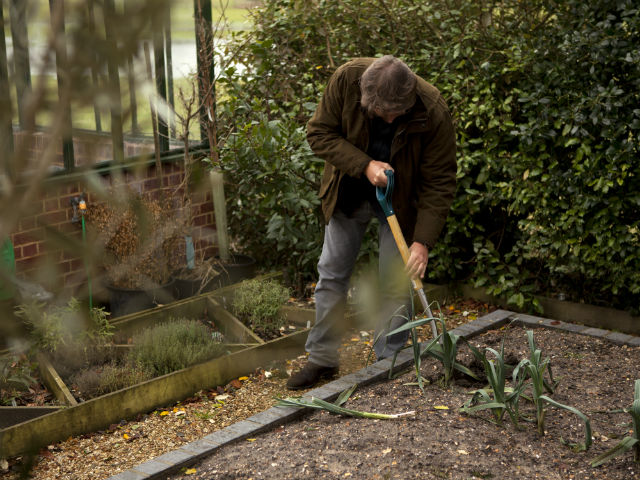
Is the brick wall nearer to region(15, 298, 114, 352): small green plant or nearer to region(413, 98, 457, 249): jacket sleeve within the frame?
region(15, 298, 114, 352): small green plant

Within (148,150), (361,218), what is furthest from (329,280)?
(148,150)

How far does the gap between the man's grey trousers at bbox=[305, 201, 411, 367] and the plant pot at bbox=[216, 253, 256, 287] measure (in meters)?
1.69

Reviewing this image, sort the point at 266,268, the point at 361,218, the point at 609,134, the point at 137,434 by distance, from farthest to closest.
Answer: the point at 266,268 → the point at 609,134 → the point at 361,218 → the point at 137,434

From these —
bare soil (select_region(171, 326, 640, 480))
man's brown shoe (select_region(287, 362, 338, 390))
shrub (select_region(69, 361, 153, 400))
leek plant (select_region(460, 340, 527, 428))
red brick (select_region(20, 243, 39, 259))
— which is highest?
red brick (select_region(20, 243, 39, 259))

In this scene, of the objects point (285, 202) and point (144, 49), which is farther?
point (285, 202)

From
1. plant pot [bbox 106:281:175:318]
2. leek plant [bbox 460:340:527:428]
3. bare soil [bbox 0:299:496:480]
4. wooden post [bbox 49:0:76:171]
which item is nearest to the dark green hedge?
plant pot [bbox 106:281:175:318]

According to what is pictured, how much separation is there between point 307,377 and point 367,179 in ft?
3.82

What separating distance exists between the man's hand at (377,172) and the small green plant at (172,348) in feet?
4.92

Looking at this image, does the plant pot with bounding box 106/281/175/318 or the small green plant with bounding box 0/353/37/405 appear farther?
the plant pot with bounding box 106/281/175/318

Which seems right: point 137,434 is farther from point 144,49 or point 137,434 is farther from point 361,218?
point 144,49

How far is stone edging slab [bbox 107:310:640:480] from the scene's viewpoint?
9.46 feet

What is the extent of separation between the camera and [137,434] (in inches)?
149

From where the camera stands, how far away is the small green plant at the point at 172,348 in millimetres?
4320

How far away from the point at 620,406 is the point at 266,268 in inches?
138
